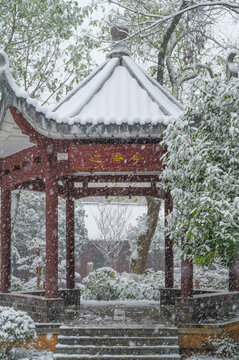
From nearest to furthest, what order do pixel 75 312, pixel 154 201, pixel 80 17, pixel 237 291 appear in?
pixel 75 312 < pixel 237 291 < pixel 80 17 < pixel 154 201

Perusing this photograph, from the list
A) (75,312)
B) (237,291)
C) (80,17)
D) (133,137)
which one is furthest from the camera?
(80,17)

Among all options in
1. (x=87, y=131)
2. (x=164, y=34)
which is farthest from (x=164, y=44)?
(x=87, y=131)

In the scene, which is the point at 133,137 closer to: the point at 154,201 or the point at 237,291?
the point at 237,291

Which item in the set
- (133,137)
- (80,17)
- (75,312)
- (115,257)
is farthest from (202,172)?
(115,257)

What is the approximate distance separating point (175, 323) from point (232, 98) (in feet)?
11.6

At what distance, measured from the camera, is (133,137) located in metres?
7.96

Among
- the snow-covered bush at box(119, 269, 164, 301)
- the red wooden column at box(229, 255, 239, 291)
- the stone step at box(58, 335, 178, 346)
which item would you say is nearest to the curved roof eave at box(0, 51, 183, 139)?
the stone step at box(58, 335, 178, 346)

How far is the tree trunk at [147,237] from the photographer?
14.8 metres

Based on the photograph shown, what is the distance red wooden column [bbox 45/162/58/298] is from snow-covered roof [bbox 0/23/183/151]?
0.76 m

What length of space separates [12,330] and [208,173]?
327cm

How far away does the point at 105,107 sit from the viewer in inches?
334

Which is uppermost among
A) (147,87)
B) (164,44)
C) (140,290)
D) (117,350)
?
(164,44)

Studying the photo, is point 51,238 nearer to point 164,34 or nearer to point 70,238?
point 70,238

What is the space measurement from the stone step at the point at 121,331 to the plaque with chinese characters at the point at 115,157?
7.94 ft
